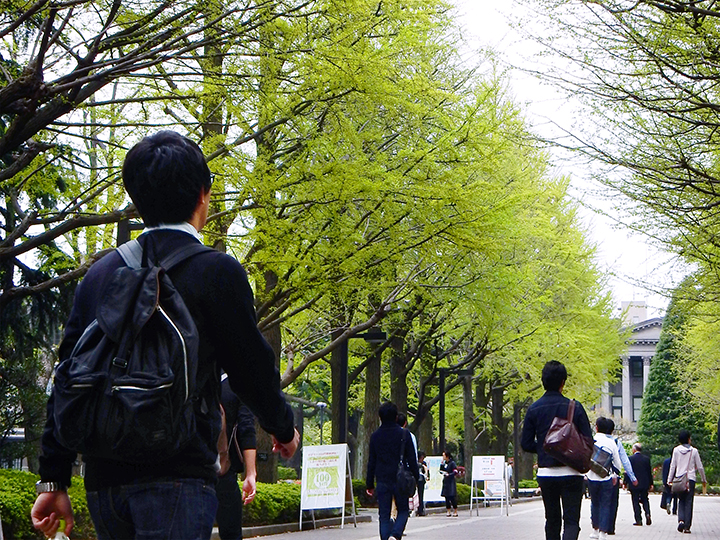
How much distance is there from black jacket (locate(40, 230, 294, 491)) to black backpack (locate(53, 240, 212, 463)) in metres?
0.10

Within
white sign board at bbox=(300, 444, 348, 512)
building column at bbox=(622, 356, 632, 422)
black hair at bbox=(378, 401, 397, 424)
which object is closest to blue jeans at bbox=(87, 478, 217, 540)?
black hair at bbox=(378, 401, 397, 424)

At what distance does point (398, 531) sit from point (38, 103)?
5.81 metres

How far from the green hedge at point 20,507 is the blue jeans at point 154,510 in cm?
829

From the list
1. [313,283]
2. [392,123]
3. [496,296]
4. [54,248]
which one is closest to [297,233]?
[313,283]

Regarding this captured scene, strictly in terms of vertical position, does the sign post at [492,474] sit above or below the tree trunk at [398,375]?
below

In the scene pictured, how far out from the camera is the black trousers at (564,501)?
8.84m

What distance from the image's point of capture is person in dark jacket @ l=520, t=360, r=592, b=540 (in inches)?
348

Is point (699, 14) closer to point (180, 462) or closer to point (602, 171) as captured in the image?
point (602, 171)

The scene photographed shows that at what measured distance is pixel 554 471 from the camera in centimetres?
884

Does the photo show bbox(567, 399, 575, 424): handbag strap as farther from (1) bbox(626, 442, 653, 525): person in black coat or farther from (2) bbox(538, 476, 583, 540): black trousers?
(1) bbox(626, 442, 653, 525): person in black coat

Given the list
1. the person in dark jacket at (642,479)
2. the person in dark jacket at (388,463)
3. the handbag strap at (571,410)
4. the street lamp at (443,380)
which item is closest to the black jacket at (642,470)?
the person in dark jacket at (642,479)

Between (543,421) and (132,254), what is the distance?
6.67 m

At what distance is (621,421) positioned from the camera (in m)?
99.1

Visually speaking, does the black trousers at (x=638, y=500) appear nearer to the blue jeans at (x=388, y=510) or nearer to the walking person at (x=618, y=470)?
the walking person at (x=618, y=470)
